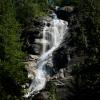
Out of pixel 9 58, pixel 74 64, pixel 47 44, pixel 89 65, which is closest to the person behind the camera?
pixel 89 65

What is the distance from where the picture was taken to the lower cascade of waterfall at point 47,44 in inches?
1940

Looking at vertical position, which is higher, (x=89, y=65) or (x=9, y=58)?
(x=9, y=58)

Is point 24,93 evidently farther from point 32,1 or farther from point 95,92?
point 32,1

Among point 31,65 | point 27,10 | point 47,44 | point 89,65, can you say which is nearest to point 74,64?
point 89,65

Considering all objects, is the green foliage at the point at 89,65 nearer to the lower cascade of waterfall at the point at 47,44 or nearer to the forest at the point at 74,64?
the forest at the point at 74,64

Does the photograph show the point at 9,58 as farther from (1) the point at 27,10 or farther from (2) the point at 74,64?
(1) the point at 27,10

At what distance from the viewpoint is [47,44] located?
56875 millimetres

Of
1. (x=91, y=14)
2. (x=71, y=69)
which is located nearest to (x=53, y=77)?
(x=71, y=69)

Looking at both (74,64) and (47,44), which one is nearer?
(74,64)

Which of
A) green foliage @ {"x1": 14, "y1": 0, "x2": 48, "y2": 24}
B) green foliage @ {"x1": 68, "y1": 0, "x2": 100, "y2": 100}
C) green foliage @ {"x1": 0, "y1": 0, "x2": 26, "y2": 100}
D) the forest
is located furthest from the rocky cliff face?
green foliage @ {"x1": 14, "y1": 0, "x2": 48, "y2": 24}

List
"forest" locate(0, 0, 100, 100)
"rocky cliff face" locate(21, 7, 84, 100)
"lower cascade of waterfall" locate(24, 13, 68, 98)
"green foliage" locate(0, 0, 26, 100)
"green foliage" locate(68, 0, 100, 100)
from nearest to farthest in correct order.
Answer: "green foliage" locate(68, 0, 100, 100)
"forest" locate(0, 0, 100, 100)
"green foliage" locate(0, 0, 26, 100)
"rocky cliff face" locate(21, 7, 84, 100)
"lower cascade of waterfall" locate(24, 13, 68, 98)

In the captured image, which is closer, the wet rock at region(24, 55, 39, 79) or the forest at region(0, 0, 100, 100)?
the forest at region(0, 0, 100, 100)

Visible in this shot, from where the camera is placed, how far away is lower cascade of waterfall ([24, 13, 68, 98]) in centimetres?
4928

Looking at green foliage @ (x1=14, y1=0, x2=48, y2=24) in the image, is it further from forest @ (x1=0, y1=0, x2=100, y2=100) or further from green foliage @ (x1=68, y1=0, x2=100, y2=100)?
green foliage @ (x1=68, y1=0, x2=100, y2=100)
